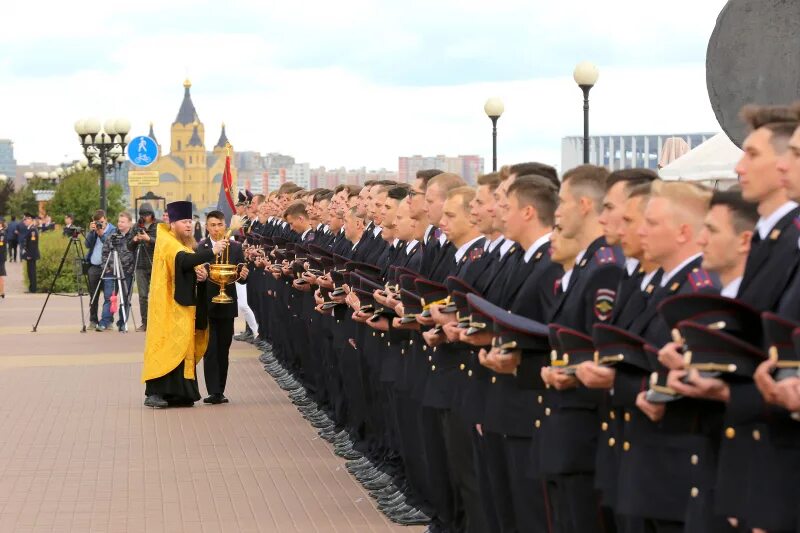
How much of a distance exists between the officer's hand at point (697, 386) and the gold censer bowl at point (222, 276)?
11649 millimetres

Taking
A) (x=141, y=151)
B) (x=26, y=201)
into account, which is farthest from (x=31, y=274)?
(x=26, y=201)

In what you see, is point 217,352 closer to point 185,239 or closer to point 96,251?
point 185,239

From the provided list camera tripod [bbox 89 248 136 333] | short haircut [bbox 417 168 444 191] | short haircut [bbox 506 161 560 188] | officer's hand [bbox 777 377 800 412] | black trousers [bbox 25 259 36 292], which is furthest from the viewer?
black trousers [bbox 25 259 36 292]

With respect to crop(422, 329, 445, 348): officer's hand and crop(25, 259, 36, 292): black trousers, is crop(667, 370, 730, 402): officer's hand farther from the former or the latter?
crop(25, 259, 36, 292): black trousers

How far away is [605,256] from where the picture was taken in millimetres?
6340

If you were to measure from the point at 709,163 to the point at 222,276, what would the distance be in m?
5.03

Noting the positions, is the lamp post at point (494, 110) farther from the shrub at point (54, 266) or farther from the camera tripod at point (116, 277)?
the shrub at point (54, 266)

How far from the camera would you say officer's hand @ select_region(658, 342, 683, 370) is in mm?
4836

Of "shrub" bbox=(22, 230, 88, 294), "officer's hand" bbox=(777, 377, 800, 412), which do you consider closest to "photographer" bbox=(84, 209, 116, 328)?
"shrub" bbox=(22, 230, 88, 294)

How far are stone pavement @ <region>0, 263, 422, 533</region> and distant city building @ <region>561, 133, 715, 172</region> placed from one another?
33.0ft

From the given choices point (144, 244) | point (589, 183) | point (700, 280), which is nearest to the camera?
point (700, 280)

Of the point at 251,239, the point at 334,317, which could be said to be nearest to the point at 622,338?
the point at 334,317

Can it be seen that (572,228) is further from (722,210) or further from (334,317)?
(334,317)

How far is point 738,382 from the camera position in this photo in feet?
15.3
